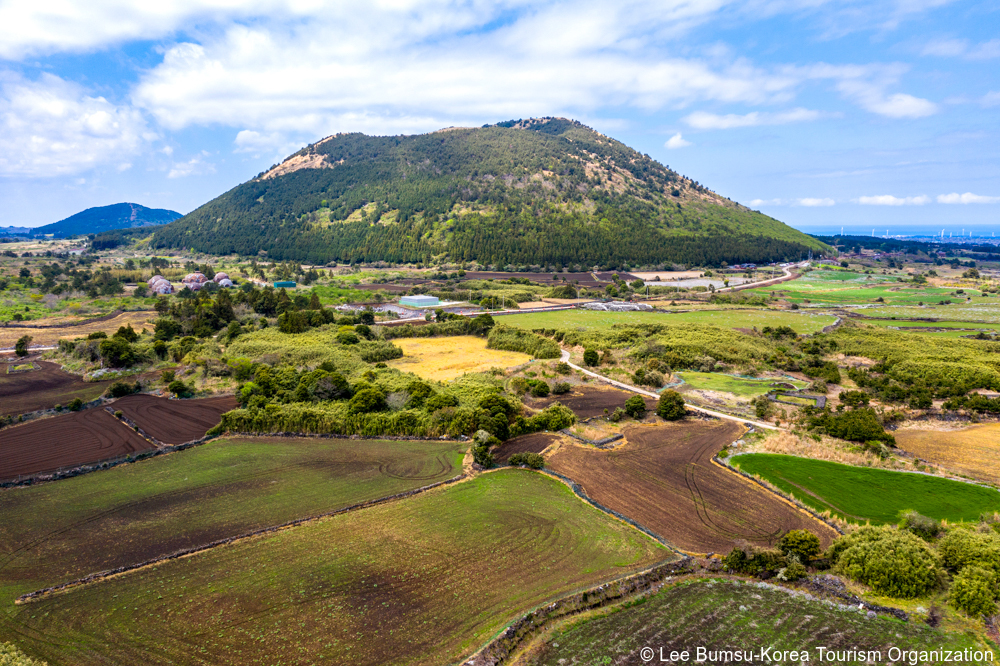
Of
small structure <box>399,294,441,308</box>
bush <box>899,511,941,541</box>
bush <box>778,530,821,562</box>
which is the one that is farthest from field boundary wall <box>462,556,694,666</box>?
small structure <box>399,294,441,308</box>

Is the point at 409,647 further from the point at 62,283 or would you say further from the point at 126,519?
the point at 62,283

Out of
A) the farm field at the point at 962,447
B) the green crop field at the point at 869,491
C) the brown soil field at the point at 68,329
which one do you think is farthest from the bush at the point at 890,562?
the brown soil field at the point at 68,329

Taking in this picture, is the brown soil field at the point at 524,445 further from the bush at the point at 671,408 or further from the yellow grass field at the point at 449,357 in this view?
the yellow grass field at the point at 449,357

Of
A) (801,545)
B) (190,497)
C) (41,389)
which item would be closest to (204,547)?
(190,497)

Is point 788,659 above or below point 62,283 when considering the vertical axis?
below

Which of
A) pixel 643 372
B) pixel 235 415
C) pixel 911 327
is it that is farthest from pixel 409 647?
pixel 911 327

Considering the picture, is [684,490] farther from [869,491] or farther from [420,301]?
[420,301]

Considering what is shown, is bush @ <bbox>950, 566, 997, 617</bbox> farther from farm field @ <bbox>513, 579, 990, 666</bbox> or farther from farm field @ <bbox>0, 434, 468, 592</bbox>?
farm field @ <bbox>0, 434, 468, 592</bbox>

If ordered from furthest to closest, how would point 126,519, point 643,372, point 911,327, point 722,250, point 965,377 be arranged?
point 722,250 < point 911,327 < point 643,372 < point 965,377 < point 126,519
